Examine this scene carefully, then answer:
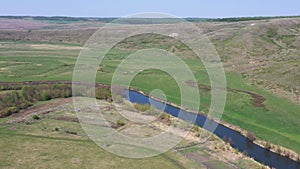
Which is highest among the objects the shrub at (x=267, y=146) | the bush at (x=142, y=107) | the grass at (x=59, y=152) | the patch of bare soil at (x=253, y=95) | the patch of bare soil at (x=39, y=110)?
the patch of bare soil at (x=253, y=95)

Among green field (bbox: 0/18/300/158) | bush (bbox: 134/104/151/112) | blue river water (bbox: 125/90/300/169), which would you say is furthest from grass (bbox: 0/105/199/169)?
green field (bbox: 0/18/300/158)

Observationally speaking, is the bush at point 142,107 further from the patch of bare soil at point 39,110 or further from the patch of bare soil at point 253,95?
the patch of bare soil at point 253,95

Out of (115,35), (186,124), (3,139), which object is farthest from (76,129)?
(115,35)

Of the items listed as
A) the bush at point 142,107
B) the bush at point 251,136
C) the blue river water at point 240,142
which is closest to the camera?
the blue river water at point 240,142

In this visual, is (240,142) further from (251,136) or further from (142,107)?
(142,107)

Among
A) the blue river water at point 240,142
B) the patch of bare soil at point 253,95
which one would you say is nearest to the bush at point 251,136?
the blue river water at point 240,142
